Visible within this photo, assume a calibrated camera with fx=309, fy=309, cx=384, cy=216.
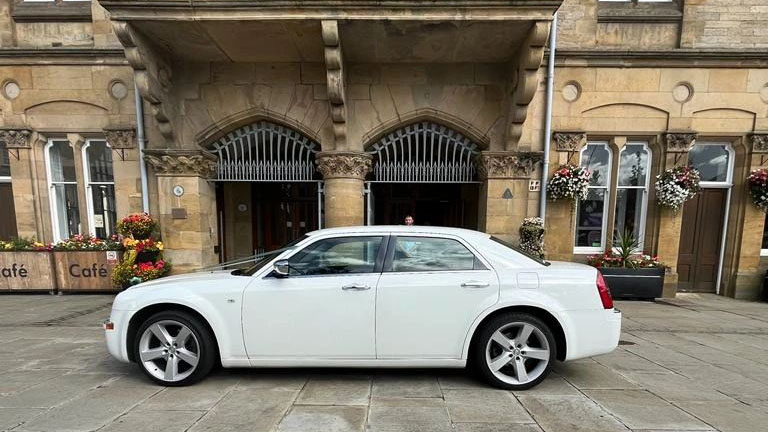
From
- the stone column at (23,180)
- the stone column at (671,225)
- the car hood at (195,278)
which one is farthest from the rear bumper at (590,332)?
the stone column at (23,180)

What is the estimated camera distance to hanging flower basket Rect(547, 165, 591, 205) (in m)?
6.03

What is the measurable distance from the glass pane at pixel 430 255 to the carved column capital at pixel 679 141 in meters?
6.24

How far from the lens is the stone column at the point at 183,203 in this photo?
20.1 feet

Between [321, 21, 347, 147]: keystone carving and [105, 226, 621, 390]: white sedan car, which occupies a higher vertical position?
[321, 21, 347, 147]: keystone carving

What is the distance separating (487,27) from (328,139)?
338 cm

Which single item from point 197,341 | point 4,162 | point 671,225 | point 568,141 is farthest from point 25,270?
point 671,225

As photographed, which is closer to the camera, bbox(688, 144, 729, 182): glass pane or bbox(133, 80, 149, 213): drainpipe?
bbox(133, 80, 149, 213): drainpipe

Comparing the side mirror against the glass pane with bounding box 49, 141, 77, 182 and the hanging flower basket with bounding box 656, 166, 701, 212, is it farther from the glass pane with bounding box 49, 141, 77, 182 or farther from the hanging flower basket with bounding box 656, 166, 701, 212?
the hanging flower basket with bounding box 656, 166, 701, 212

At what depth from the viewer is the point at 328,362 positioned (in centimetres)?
286

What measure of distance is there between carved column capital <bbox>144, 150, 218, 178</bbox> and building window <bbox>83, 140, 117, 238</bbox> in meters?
1.49

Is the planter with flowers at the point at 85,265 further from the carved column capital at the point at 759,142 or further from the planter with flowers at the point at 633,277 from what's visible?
the carved column capital at the point at 759,142

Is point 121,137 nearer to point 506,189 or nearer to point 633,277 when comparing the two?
point 506,189

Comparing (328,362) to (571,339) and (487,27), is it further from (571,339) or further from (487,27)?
(487,27)

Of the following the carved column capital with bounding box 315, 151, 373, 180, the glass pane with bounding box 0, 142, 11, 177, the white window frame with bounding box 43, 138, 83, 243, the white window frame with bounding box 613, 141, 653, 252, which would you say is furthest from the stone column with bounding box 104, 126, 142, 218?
the white window frame with bounding box 613, 141, 653, 252
